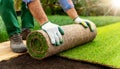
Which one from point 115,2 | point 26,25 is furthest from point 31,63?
point 115,2

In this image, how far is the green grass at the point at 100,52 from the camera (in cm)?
293

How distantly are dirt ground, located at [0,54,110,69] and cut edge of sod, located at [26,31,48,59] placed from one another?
74 millimetres

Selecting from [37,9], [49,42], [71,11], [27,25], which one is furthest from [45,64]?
[27,25]

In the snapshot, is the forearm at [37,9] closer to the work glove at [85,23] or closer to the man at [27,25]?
the man at [27,25]

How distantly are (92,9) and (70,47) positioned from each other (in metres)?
4.67

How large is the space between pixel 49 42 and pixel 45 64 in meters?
0.23

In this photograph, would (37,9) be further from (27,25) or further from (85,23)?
(27,25)

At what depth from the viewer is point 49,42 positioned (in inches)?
115


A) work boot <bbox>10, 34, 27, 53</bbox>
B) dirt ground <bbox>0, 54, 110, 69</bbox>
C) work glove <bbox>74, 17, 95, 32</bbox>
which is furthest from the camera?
work glove <bbox>74, 17, 95, 32</bbox>

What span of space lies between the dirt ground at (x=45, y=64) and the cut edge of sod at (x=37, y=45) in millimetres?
74

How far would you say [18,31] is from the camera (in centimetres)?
346

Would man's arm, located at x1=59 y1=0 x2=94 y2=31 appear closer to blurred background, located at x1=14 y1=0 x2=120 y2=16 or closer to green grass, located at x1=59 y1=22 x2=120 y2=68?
green grass, located at x1=59 y1=22 x2=120 y2=68

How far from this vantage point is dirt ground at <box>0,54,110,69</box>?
287 cm

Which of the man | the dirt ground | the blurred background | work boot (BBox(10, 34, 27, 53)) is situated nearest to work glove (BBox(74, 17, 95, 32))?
the man
